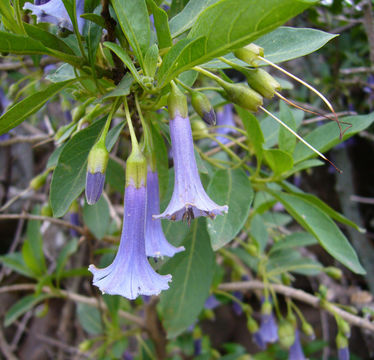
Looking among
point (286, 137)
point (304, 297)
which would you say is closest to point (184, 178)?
point (286, 137)

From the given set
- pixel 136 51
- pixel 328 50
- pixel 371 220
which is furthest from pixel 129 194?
pixel 371 220

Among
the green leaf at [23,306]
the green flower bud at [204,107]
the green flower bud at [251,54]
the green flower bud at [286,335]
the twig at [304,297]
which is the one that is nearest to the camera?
the green flower bud at [251,54]

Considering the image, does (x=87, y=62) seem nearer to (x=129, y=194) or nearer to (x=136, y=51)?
(x=136, y=51)

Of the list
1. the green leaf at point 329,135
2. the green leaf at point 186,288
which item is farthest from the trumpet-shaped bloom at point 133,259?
the green leaf at point 329,135

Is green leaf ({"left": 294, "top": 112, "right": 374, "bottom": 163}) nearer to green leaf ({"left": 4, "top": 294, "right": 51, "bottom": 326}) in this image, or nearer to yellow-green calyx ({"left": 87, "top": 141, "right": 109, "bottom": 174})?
yellow-green calyx ({"left": 87, "top": 141, "right": 109, "bottom": 174})

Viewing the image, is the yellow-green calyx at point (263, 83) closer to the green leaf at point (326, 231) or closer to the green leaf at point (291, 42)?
the green leaf at point (291, 42)

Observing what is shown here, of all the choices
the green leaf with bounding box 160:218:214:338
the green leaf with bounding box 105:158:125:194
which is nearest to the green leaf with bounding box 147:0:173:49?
the green leaf with bounding box 105:158:125:194
